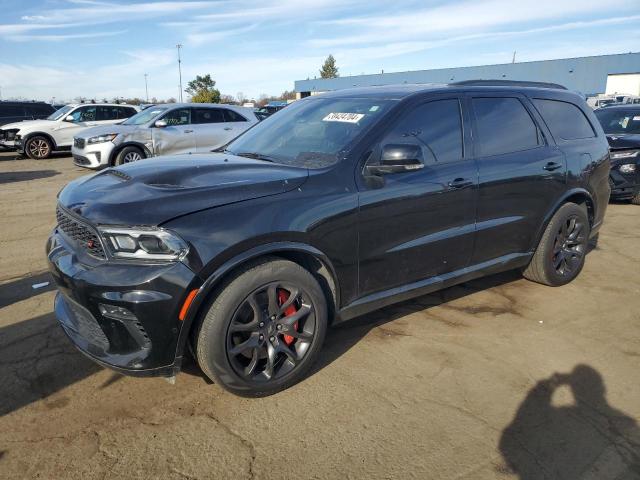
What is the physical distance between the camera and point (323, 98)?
4.14 meters

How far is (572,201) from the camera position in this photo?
15.5ft

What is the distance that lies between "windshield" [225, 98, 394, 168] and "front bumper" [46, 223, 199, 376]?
4.11 feet

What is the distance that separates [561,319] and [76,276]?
3689 mm

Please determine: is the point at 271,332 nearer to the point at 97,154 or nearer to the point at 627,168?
the point at 627,168

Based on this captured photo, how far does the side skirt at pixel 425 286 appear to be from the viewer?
3269mm

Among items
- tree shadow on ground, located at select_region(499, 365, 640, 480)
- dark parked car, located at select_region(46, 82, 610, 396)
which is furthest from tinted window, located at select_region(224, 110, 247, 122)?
tree shadow on ground, located at select_region(499, 365, 640, 480)

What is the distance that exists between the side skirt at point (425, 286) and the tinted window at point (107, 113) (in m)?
14.8

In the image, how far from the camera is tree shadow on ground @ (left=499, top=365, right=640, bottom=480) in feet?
7.86

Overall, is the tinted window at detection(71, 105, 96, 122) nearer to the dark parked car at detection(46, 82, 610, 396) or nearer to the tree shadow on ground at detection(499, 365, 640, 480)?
the dark parked car at detection(46, 82, 610, 396)

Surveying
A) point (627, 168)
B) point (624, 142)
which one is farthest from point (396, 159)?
point (627, 168)

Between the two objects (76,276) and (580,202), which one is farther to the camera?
(580,202)

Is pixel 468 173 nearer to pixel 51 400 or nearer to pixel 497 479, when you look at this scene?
pixel 497 479

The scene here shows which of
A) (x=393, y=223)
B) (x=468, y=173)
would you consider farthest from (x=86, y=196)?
(x=468, y=173)

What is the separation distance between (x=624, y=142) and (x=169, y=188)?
27.9ft
